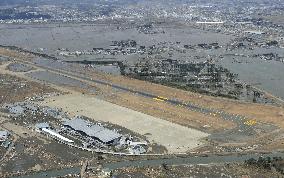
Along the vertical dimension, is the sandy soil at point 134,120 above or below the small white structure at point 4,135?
below

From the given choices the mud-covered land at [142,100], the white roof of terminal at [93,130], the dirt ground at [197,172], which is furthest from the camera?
the white roof of terminal at [93,130]

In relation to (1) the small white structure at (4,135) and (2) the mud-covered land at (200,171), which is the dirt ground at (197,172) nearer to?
(2) the mud-covered land at (200,171)

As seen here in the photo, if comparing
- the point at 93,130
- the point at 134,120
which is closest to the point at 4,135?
the point at 93,130

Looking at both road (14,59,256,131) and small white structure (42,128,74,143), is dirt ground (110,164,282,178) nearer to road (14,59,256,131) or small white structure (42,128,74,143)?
small white structure (42,128,74,143)

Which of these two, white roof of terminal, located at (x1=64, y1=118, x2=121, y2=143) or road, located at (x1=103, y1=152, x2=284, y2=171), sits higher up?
white roof of terminal, located at (x1=64, y1=118, x2=121, y2=143)

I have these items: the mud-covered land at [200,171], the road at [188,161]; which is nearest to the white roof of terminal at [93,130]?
the road at [188,161]

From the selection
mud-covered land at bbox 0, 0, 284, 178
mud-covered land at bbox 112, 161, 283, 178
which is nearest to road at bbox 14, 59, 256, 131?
mud-covered land at bbox 0, 0, 284, 178
